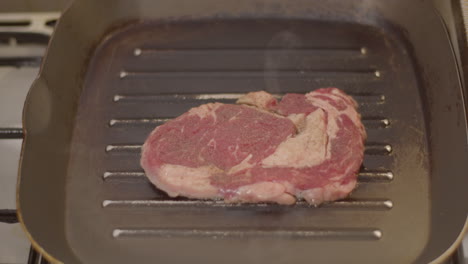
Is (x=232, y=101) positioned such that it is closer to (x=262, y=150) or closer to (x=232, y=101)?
(x=232, y=101)

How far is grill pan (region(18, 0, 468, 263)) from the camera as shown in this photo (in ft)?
4.69

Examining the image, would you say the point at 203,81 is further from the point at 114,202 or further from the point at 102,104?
the point at 114,202

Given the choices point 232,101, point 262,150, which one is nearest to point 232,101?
point 232,101

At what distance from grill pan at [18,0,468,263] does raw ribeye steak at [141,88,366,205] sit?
0.06 m

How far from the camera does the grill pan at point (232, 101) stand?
56.3 inches

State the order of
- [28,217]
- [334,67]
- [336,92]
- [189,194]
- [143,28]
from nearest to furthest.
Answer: [28,217]
[189,194]
[336,92]
[334,67]
[143,28]

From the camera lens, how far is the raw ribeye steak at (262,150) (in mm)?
1483

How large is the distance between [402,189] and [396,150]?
0.14m

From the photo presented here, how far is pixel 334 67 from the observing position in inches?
70.5

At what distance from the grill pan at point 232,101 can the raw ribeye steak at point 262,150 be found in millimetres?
61

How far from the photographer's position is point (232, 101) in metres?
1.72

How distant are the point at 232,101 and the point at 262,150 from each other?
10.2 inches

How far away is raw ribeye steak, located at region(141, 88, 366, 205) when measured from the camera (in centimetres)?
148

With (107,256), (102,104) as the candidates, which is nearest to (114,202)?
(107,256)
